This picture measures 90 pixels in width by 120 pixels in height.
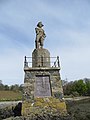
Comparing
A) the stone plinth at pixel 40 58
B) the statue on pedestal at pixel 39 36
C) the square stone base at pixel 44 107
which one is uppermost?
the statue on pedestal at pixel 39 36

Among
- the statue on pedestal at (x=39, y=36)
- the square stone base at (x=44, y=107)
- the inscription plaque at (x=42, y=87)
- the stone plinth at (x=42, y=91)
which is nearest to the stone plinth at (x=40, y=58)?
the statue on pedestal at (x=39, y=36)

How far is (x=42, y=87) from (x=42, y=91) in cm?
25

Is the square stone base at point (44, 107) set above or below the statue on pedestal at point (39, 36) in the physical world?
below

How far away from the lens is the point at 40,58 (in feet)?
52.0

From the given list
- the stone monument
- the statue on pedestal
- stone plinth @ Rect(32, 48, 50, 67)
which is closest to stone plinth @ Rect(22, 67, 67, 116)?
the stone monument

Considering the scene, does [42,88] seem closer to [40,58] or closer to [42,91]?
[42,91]

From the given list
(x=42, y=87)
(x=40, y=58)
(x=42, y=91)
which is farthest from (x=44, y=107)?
(x=40, y=58)

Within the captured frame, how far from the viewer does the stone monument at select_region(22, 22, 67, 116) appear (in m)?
14.4

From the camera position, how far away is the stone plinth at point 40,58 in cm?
1578

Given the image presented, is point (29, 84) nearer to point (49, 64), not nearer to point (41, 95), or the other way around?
point (41, 95)

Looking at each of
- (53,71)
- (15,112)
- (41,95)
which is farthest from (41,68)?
(15,112)

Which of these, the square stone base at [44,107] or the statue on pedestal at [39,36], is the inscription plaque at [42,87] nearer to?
the square stone base at [44,107]

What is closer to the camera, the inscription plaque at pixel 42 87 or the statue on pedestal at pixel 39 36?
the inscription plaque at pixel 42 87

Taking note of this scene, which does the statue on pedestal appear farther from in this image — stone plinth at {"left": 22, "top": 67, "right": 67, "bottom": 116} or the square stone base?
the square stone base
